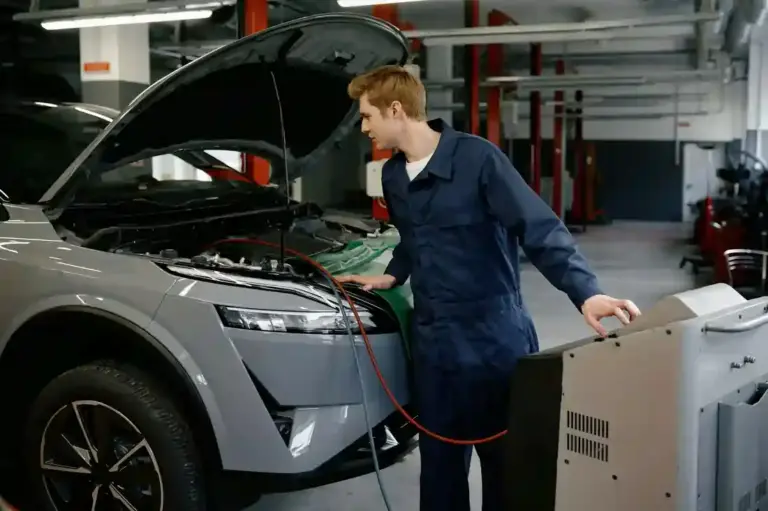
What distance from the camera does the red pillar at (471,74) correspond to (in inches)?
369

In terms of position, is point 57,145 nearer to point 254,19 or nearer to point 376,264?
point 376,264

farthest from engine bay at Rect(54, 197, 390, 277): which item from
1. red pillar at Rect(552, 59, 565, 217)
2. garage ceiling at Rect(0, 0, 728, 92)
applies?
red pillar at Rect(552, 59, 565, 217)

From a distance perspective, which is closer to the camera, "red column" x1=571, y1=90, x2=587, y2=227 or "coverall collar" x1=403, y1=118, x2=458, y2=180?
"coverall collar" x1=403, y1=118, x2=458, y2=180

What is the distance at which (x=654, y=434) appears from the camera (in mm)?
1752

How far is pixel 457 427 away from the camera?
2.34 meters

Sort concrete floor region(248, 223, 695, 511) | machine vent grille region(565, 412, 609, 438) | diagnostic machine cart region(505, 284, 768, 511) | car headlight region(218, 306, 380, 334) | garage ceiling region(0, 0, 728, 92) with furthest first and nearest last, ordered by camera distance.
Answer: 1. garage ceiling region(0, 0, 728, 92)
2. concrete floor region(248, 223, 695, 511)
3. car headlight region(218, 306, 380, 334)
4. machine vent grille region(565, 412, 609, 438)
5. diagnostic machine cart region(505, 284, 768, 511)

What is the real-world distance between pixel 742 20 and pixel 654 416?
367 inches

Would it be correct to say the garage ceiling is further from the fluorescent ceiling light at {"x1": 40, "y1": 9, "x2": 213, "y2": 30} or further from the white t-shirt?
the white t-shirt

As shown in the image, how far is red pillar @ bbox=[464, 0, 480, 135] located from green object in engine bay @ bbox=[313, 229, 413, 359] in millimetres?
6147

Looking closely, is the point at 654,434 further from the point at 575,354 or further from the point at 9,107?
the point at 9,107

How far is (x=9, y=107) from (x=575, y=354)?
3164 mm

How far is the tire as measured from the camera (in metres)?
2.28

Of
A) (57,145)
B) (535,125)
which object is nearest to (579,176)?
(535,125)

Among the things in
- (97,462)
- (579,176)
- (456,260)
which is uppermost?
(579,176)
